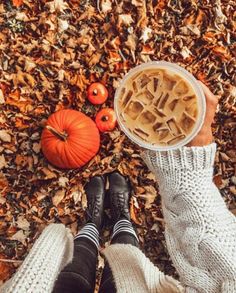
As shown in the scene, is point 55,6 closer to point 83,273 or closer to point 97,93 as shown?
point 97,93

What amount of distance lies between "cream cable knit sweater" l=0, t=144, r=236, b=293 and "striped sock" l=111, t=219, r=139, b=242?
18.8 inches

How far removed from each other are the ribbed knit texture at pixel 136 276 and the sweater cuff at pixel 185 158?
0.44 meters

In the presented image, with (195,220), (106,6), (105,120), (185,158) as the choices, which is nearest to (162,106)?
(185,158)

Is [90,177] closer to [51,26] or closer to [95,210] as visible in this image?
[95,210]

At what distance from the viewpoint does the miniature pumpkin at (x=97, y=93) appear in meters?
2.23

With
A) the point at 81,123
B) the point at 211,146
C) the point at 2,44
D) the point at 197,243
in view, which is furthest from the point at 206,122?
the point at 2,44

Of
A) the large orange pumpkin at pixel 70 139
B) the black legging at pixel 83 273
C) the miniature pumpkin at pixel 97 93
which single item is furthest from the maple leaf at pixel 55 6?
the black legging at pixel 83 273

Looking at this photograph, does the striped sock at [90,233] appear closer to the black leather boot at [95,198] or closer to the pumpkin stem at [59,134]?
the black leather boot at [95,198]

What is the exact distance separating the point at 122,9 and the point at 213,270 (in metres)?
1.52

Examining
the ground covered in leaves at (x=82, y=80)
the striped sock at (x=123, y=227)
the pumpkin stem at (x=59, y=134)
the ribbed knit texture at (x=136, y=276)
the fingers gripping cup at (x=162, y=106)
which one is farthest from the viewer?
the ground covered in leaves at (x=82, y=80)

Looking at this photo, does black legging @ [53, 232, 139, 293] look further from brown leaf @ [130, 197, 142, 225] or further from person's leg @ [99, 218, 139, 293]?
brown leaf @ [130, 197, 142, 225]

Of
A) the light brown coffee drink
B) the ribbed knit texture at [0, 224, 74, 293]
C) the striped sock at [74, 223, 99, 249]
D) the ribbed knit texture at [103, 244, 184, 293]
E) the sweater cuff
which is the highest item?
the light brown coffee drink

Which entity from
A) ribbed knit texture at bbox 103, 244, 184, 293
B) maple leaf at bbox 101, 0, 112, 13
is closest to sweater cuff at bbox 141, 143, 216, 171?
ribbed knit texture at bbox 103, 244, 184, 293

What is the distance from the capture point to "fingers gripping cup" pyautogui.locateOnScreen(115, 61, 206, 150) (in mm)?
1437
